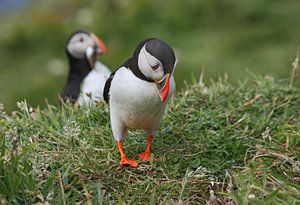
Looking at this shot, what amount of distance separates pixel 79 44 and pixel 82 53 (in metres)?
0.08

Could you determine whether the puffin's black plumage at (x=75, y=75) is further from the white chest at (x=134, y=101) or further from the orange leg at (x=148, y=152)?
the white chest at (x=134, y=101)

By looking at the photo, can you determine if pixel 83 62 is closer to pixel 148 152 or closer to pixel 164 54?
pixel 148 152

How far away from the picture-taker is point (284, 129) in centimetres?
384

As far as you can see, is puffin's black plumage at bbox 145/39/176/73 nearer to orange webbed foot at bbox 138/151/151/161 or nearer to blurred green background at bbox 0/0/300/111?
orange webbed foot at bbox 138/151/151/161

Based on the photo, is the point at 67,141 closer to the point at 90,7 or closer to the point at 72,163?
the point at 72,163

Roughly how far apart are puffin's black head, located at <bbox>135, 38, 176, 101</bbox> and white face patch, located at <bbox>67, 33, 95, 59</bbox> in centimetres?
244

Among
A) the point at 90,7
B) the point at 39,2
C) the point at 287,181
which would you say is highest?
the point at 39,2

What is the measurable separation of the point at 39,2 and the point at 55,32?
2.52 m

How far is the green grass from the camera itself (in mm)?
3102

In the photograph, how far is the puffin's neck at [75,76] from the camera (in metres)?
5.30

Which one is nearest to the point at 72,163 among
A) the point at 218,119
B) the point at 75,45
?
the point at 218,119

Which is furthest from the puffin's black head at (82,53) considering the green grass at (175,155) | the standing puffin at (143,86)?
the standing puffin at (143,86)

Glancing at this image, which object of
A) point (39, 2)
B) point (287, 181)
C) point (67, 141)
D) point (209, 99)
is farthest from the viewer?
point (39, 2)

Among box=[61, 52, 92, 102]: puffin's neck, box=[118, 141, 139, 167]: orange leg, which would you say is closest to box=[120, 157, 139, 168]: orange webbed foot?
box=[118, 141, 139, 167]: orange leg
